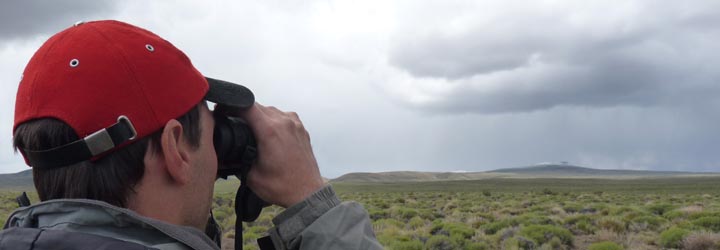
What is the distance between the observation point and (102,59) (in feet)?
Result: 4.41

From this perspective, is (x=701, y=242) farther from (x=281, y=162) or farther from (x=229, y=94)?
(x=229, y=94)

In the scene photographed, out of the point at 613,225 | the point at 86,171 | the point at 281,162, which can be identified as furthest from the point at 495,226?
the point at 86,171

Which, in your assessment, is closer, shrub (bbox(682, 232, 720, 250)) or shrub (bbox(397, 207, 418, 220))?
shrub (bbox(682, 232, 720, 250))

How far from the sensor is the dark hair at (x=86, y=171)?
4.25ft

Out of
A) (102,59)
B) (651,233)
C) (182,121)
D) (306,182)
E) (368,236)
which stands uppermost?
(102,59)

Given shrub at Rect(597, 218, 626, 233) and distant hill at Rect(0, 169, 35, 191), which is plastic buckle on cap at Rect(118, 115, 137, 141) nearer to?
shrub at Rect(597, 218, 626, 233)

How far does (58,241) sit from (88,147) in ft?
0.72

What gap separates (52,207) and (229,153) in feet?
1.57

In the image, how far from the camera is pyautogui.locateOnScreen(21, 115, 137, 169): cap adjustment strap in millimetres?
1265

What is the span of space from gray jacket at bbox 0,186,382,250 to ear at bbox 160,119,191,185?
0.13m

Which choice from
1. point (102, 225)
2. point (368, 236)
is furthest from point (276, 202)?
point (102, 225)

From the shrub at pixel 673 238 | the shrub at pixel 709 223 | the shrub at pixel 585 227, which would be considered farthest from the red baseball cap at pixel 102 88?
the shrub at pixel 709 223

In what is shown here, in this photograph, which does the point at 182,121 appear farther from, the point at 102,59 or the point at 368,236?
the point at 368,236

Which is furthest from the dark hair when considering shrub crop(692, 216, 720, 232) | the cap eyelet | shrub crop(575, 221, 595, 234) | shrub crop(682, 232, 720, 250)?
shrub crop(692, 216, 720, 232)
